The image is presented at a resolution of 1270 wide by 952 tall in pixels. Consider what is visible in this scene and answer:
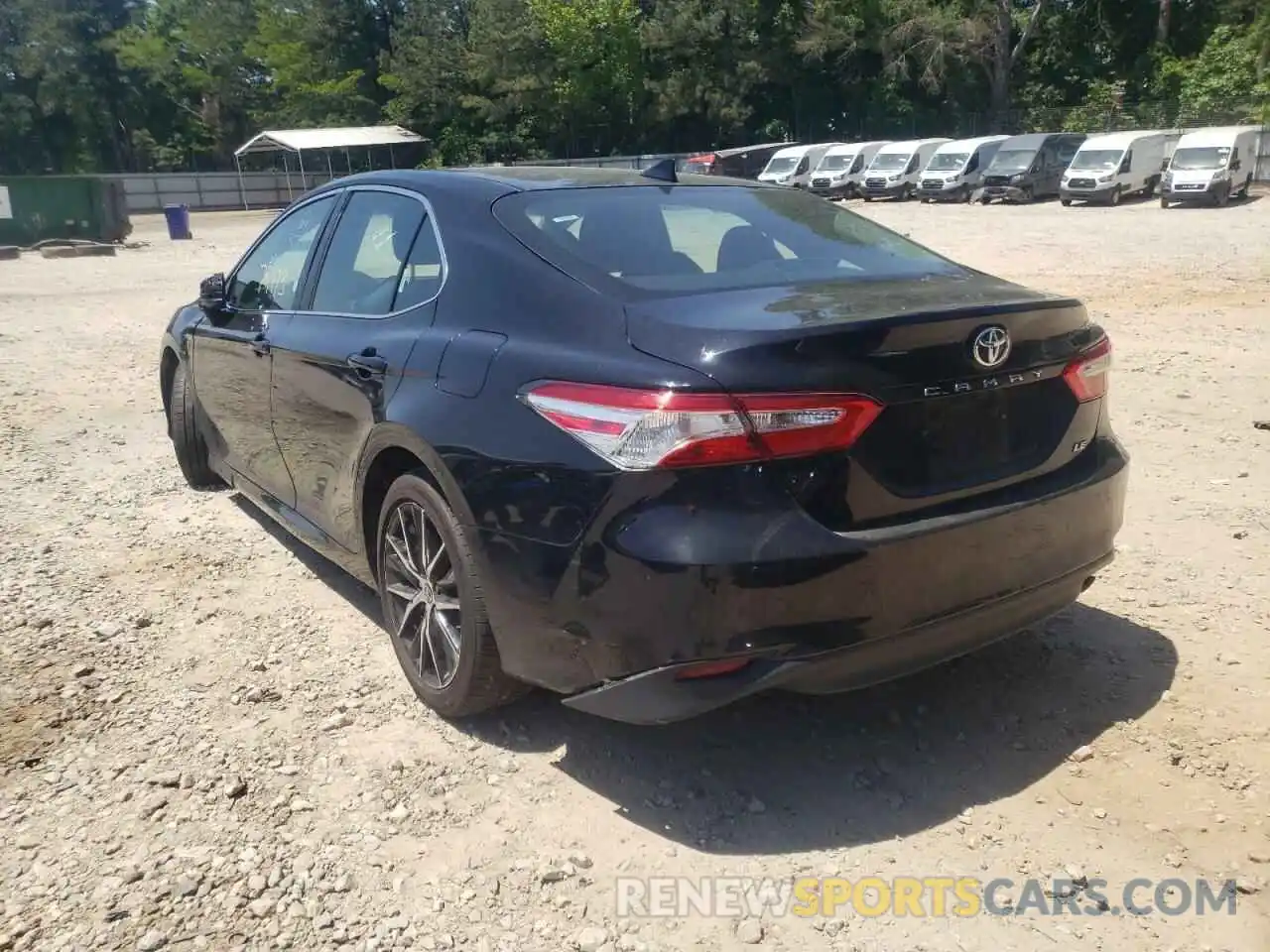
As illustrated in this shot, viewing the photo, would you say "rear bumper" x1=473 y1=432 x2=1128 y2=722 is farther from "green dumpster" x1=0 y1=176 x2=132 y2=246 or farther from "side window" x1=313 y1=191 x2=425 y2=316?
"green dumpster" x1=0 y1=176 x2=132 y2=246

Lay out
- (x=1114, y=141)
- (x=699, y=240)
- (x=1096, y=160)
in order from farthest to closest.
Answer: (x=1114, y=141) < (x=1096, y=160) < (x=699, y=240)

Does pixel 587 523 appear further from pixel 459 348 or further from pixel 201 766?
pixel 201 766

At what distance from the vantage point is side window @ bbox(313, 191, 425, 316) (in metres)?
3.80

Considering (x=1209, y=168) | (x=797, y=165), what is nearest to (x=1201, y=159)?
(x=1209, y=168)

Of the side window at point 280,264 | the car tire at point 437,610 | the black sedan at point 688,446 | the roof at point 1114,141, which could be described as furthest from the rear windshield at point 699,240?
the roof at point 1114,141

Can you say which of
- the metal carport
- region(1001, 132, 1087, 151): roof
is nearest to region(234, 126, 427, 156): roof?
the metal carport

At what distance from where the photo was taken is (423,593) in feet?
11.5

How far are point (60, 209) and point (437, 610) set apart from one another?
92.0 feet

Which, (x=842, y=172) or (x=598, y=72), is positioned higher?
(x=598, y=72)

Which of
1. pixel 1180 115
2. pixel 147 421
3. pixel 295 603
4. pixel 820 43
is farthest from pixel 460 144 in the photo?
pixel 295 603

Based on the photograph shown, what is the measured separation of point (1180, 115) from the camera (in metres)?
45.0

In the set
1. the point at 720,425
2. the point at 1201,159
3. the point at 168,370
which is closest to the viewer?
the point at 720,425

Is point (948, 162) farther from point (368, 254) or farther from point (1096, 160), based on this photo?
point (368, 254)

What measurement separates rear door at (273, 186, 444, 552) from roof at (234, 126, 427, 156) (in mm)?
44229
